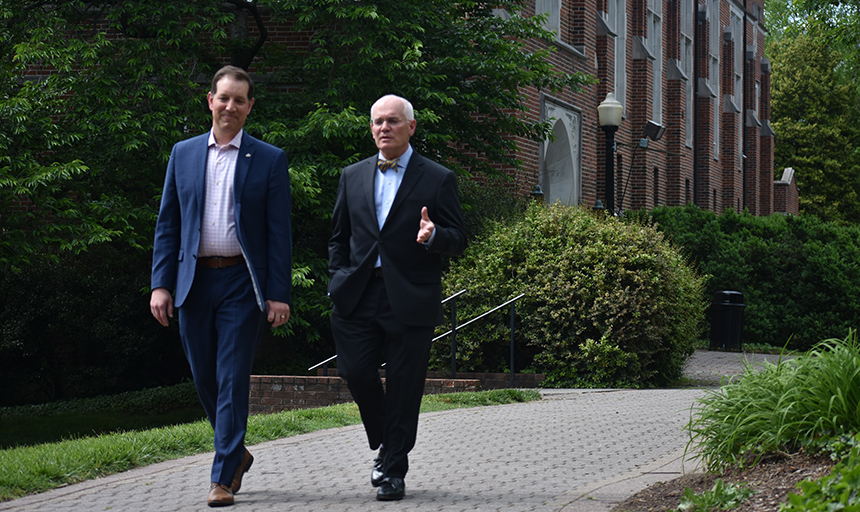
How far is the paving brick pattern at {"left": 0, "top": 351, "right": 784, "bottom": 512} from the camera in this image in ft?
15.3

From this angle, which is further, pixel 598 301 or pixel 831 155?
pixel 831 155

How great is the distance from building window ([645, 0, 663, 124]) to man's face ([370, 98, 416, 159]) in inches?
1041

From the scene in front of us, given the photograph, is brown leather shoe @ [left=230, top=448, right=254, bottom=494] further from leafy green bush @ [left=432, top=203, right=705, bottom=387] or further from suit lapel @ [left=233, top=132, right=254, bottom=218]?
leafy green bush @ [left=432, top=203, right=705, bottom=387]

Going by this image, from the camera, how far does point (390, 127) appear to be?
4.84m

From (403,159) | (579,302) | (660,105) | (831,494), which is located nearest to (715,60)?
(660,105)

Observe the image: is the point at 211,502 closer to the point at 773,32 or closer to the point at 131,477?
the point at 131,477

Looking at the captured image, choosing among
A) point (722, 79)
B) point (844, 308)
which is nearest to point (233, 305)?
point (844, 308)

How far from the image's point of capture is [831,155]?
51.4 metres

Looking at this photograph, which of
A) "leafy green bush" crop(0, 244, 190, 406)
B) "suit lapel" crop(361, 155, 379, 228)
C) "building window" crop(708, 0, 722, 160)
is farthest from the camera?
"building window" crop(708, 0, 722, 160)

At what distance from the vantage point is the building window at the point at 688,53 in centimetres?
3381

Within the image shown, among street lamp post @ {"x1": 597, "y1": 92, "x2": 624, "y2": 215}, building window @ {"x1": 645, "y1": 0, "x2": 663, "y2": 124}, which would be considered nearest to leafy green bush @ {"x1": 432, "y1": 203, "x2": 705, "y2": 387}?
street lamp post @ {"x1": 597, "y1": 92, "x2": 624, "y2": 215}

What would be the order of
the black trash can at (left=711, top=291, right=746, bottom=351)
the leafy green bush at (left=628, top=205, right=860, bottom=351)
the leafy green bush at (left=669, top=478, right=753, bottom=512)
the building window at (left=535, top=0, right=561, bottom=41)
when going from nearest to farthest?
the leafy green bush at (left=669, top=478, right=753, bottom=512)
the black trash can at (left=711, top=291, right=746, bottom=351)
the leafy green bush at (left=628, top=205, right=860, bottom=351)
the building window at (left=535, top=0, right=561, bottom=41)

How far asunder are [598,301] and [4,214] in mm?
8334

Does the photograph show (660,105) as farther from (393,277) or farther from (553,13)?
(393,277)
